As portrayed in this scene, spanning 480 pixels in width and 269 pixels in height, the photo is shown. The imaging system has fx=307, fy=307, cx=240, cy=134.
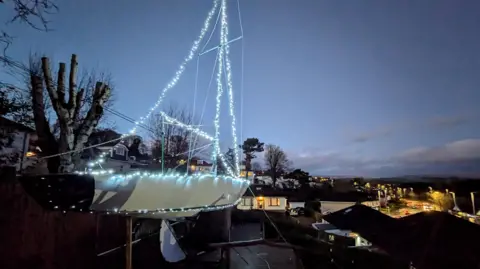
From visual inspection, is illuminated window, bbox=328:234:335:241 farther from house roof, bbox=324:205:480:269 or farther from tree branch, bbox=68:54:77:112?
tree branch, bbox=68:54:77:112

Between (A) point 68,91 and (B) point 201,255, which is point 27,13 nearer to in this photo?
(A) point 68,91

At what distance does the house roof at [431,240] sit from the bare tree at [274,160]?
4904cm

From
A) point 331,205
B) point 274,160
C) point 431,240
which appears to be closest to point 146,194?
point 431,240

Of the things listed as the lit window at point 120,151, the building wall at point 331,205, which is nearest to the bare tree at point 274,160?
the building wall at point 331,205

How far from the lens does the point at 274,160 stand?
5762 centimetres

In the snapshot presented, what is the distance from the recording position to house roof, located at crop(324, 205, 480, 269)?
197 inches

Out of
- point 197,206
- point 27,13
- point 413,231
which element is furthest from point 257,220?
point 27,13

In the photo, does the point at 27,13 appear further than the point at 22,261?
No

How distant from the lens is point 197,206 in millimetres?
4633

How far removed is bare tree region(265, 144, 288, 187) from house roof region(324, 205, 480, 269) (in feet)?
161

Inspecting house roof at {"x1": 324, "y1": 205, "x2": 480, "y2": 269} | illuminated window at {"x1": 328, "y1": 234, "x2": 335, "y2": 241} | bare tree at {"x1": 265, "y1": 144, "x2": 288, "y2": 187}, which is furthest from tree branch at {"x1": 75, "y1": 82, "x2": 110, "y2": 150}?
bare tree at {"x1": 265, "y1": 144, "x2": 288, "y2": 187}

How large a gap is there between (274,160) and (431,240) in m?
52.2

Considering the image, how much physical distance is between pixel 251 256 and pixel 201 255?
1578 millimetres

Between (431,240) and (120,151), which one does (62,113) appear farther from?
(120,151)
